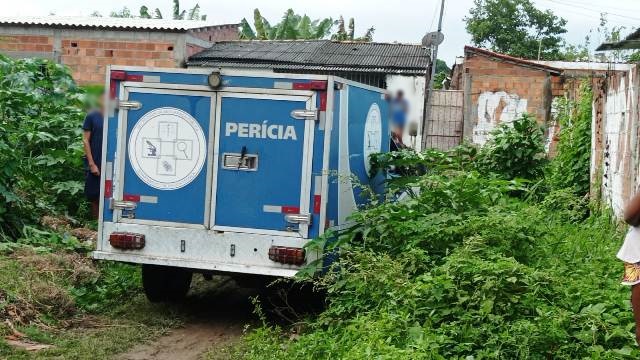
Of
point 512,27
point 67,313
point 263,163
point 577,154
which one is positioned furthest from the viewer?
point 512,27

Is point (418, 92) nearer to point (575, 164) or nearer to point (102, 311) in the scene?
point (575, 164)

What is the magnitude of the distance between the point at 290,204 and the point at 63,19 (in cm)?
1435

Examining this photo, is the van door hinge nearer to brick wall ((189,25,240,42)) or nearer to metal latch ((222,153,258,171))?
metal latch ((222,153,258,171))

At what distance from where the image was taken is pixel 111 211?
7770 mm

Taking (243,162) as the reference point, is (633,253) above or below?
below

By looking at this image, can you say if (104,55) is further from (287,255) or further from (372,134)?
(287,255)

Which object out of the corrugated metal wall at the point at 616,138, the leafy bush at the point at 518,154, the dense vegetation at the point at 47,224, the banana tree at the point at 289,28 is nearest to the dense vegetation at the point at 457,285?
the corrugated metal wall at the point at 616,138

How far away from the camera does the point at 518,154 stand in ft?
42.6

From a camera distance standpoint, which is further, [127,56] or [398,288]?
[127,56]

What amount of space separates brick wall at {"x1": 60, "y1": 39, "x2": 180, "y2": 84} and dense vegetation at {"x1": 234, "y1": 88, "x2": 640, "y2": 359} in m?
10.3

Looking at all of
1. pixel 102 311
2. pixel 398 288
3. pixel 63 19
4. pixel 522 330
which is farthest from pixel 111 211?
pixel 63 19

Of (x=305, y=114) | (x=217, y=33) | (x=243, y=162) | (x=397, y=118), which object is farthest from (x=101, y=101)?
(x=217, y=33)

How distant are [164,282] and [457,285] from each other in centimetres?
328

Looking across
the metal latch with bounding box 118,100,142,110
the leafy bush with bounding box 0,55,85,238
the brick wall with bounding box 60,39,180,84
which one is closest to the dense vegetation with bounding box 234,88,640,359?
the metal latch with bounding box 118,100,142,110
